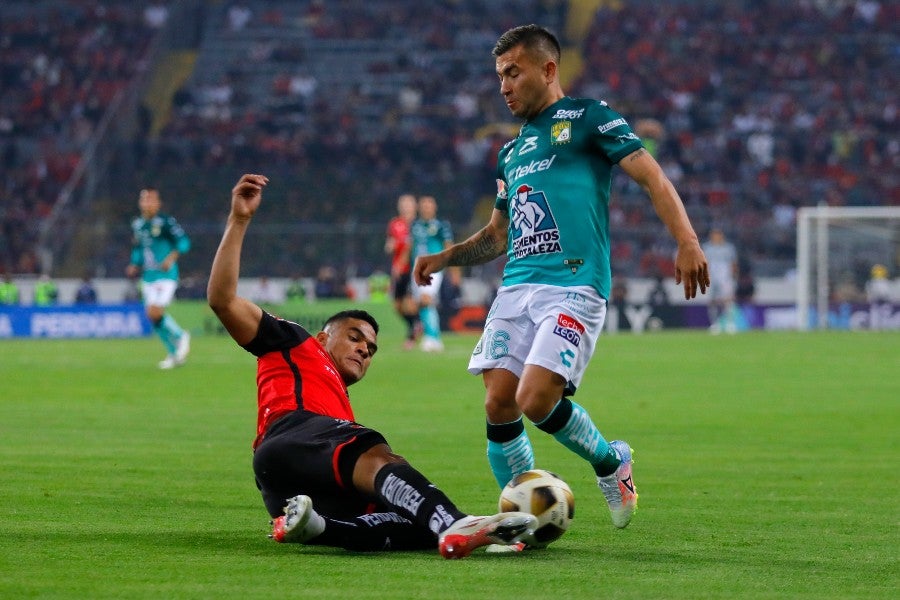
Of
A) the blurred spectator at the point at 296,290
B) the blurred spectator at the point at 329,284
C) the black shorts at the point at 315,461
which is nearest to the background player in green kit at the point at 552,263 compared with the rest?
the black shorts at the point at 315,461

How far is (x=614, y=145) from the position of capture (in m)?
6.53

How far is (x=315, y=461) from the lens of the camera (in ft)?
19.7

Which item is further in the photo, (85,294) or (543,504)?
(85,294)

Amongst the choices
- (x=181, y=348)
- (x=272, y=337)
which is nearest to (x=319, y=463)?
(x=272, y=337)

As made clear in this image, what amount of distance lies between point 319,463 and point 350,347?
0.84 m

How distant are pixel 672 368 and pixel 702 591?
15.6 metres

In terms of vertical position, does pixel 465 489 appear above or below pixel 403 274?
below

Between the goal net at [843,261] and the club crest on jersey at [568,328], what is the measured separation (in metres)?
30.5

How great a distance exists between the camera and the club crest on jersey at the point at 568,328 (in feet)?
21.2

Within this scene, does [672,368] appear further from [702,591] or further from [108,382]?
[702,591]

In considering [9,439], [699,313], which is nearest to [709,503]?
[9,439]

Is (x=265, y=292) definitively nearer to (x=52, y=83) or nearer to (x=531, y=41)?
(x=52, y=83)

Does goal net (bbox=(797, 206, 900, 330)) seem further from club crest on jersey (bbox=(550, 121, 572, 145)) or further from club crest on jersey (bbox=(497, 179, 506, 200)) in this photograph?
club crest on jersey (bbox=(550, 121, 572, 145))

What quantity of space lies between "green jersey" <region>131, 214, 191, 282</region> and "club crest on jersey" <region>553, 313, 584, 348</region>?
1562 cm
